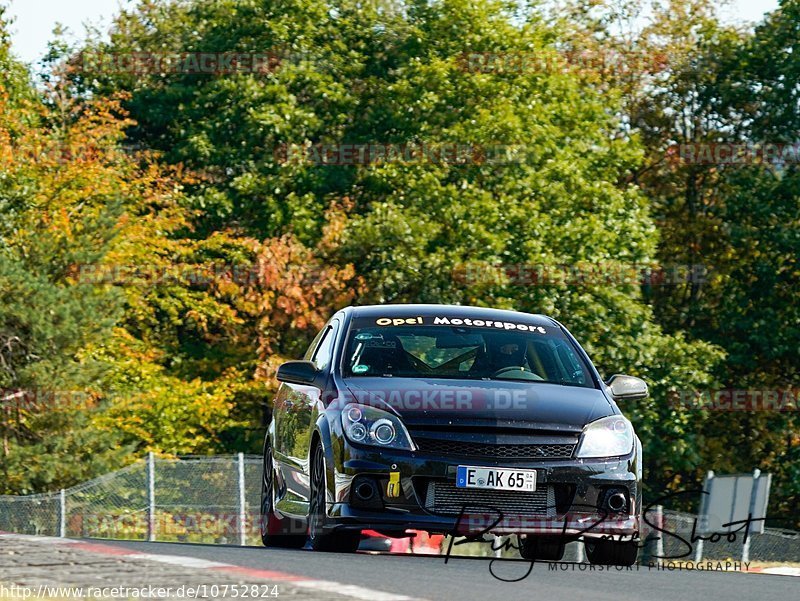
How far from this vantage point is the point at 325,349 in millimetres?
12367

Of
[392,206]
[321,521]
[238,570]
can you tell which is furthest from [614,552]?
[392,206]

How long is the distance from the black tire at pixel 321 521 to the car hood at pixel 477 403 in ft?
1.86

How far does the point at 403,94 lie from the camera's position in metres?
44.1

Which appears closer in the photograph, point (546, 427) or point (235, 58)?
point (546, 427)

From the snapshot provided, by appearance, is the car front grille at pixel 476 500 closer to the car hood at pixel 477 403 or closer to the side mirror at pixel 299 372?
the car hood at pixel 477 403

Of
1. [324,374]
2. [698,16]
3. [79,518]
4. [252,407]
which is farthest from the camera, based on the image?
[698,16]

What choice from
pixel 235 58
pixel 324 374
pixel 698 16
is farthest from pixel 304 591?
pixel 698 16

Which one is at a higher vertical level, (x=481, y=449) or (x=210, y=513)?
(x=481, y=449)

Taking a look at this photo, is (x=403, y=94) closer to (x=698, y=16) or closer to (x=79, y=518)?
(x=698, y=16)

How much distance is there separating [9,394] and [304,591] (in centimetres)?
3536

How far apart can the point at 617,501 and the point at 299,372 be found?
2.28 m

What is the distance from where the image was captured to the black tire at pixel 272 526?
512 inches

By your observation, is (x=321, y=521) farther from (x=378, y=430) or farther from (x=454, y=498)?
(x=454, y=498)

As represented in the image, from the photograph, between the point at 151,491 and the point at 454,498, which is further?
the point at 151,491
